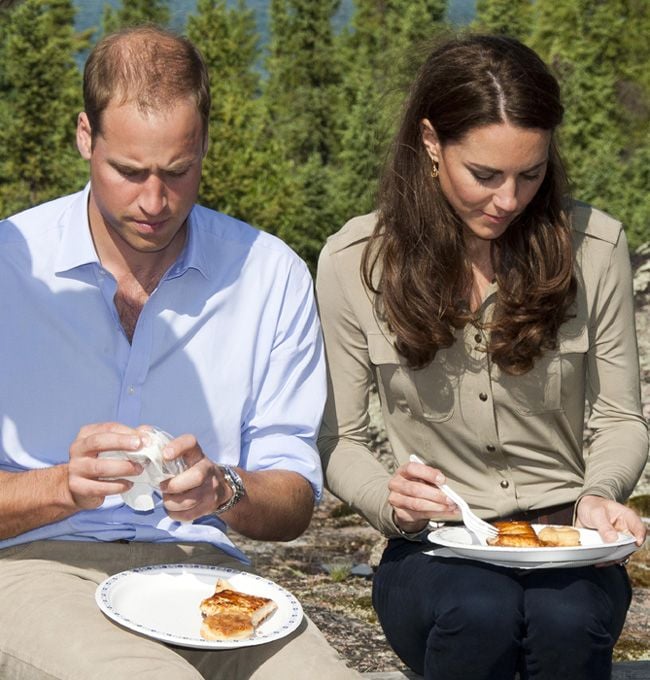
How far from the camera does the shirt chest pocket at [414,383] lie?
3.76 meters

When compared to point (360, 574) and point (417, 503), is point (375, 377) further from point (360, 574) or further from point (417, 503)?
point (360, 574)

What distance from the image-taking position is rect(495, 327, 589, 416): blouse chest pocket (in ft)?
12.3

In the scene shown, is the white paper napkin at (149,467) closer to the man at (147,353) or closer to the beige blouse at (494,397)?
the man at (147,353)

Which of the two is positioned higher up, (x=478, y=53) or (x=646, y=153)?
(x=478, y=53)

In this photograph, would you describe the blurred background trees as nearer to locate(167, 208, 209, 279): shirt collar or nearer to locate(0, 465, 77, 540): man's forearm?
locate(167, 208, 209, 279): shirt collar

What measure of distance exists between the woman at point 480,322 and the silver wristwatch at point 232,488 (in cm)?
55

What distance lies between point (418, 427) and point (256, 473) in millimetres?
698

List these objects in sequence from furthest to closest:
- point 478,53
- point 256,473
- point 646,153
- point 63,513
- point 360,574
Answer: point 646,153 → point 360,574 → point 478,53 → point 256,473 → point 63,513

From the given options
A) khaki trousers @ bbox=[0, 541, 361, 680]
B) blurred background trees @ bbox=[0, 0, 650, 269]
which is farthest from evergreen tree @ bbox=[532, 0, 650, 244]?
khaki trousers @ bbox=[0, 541, 361, 680]

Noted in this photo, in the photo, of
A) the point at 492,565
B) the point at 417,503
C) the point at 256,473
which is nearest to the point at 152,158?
the point at 256,473

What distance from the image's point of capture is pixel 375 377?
4008 mm

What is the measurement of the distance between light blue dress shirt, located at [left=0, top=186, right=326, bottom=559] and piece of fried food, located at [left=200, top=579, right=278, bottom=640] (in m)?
0.40

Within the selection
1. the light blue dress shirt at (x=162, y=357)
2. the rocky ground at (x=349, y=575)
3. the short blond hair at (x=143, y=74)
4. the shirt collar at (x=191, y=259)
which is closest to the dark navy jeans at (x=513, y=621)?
the light blue dress shirt at (x=162, y=357)

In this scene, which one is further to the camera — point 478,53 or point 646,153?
point 646,153
